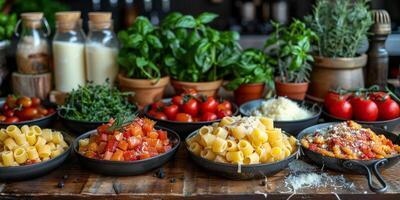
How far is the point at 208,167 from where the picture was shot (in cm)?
173

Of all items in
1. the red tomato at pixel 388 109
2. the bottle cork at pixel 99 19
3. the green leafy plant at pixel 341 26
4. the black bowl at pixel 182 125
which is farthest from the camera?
the bottle cork at pixel 99 19

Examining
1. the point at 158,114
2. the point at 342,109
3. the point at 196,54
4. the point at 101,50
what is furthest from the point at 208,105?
the point at 101,50

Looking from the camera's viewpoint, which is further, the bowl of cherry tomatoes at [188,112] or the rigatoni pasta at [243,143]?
the bowl of cherry tomatoes at [188,112]

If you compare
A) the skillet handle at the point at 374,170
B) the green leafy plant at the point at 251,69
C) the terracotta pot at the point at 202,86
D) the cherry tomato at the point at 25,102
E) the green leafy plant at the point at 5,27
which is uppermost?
the green leafy plant at the point at 5,27

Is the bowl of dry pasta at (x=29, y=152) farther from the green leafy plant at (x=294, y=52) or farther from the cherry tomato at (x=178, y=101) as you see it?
the green leafy plant at (x=294, y=52)

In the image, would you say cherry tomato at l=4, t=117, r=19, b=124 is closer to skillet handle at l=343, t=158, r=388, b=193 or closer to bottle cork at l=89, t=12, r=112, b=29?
bottle cork at l=89, t=12, r=112, b=29

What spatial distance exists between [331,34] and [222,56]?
541 millimetres

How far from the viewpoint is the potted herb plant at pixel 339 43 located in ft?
7.97

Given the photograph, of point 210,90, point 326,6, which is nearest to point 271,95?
point 210,90

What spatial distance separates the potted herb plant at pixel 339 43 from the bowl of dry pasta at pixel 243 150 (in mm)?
774

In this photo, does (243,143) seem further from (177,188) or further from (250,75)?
(250,75)

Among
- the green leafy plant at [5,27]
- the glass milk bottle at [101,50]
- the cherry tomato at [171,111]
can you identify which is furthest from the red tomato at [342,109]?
the green leafy plant at [5,27]

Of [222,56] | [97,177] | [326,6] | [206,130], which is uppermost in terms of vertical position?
[326,6]

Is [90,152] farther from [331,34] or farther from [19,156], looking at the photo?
[331,34]
